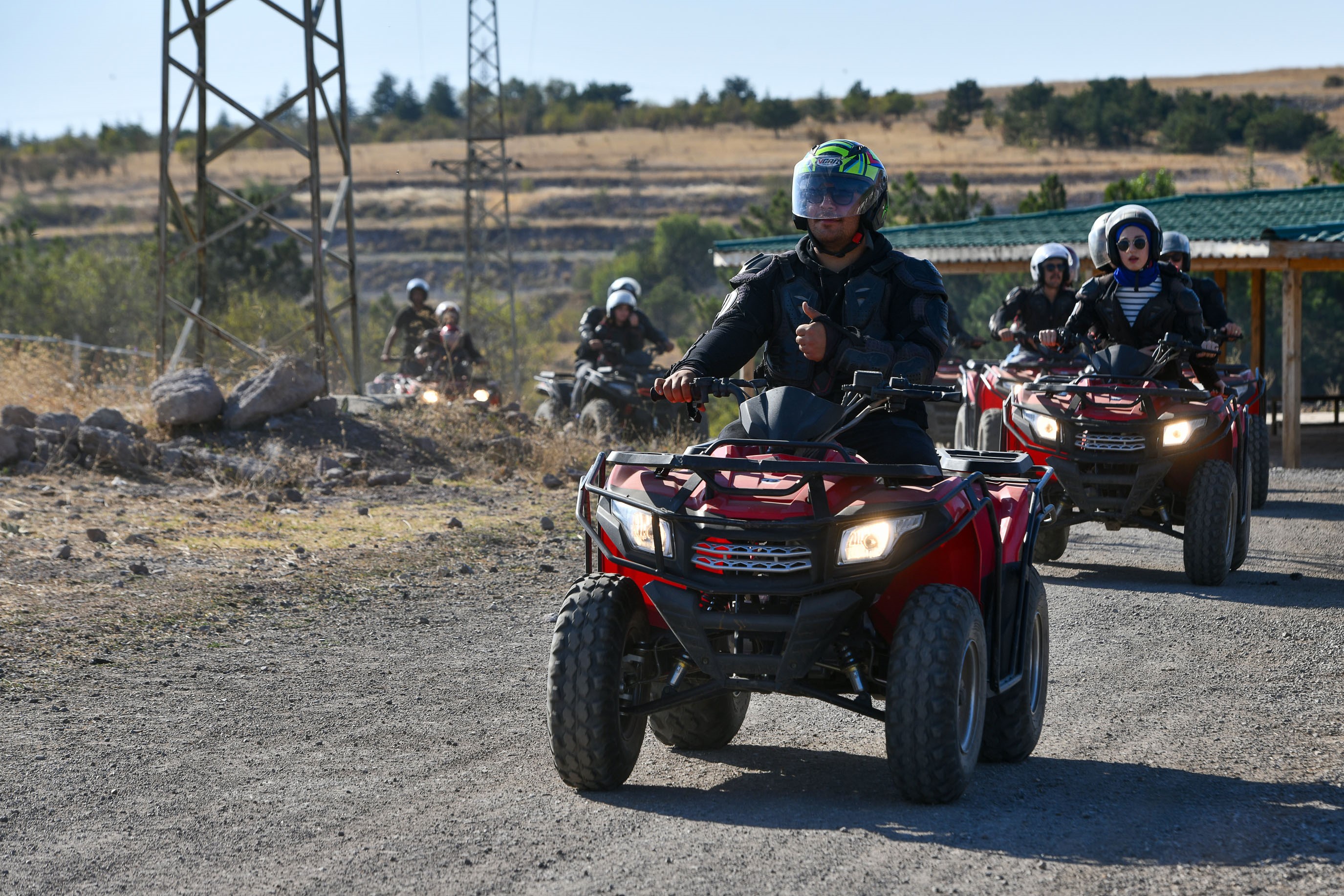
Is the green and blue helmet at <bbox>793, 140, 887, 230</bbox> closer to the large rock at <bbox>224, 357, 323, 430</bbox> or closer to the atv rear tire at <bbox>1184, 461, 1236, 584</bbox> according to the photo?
the atv rear tire at <bbox>1184, 461, 1236, 584</bbox>

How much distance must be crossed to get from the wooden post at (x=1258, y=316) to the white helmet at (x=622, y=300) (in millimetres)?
8727

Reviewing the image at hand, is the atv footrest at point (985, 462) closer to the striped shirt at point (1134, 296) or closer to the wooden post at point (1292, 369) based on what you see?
the striped shirt at point (1134, 296)

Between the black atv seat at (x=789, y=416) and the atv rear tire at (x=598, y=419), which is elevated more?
the black atv seat at (x=789, y=416)

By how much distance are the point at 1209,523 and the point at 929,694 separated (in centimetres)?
585

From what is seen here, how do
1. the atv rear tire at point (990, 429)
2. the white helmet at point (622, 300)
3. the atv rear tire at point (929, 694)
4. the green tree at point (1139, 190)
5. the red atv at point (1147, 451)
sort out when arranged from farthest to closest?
1. the green tree at point (1139, 190)
2. the white helmet at point (622, 300)
3. the atv rear tire at point (990, 429)
4. the red atv at point (1147, 451)
5. the atv rear tire at point (929, 694)

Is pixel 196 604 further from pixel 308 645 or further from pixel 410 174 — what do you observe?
pixel 410 174

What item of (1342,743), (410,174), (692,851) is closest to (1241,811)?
(1342,743)

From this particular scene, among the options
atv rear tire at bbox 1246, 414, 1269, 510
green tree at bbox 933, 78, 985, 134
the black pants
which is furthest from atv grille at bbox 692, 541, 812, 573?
green tree at bbox 933, 78, 985, 134

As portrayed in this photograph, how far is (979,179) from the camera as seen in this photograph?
86.6 metres

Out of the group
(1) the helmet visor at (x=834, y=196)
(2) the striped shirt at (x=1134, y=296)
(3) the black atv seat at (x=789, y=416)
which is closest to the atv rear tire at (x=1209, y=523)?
(2) the striped shirt at (x=1134, y=296)

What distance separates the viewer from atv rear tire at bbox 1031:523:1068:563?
36.8 ft

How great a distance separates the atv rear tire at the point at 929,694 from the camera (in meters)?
4.85

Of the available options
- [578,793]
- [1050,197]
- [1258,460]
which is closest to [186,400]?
[1258,460]

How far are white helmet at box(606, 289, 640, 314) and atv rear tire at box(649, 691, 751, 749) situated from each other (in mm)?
12464
